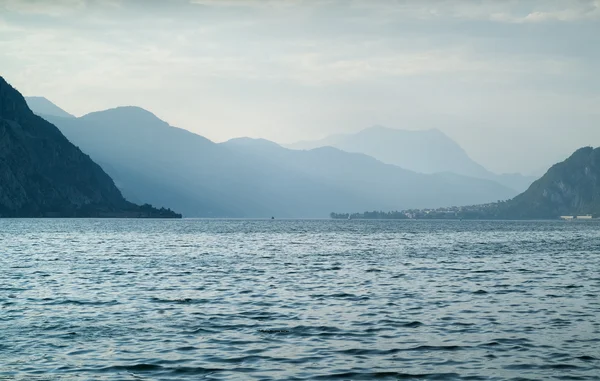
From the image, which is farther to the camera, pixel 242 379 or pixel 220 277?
pixel 220 277

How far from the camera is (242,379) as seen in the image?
97.9 ft

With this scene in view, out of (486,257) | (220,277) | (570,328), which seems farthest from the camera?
(486,257)

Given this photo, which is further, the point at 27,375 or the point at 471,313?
the point at 471,313

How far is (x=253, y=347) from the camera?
3606cm

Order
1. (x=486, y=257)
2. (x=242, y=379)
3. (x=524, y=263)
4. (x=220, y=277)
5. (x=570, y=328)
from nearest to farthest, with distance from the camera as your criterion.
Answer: (x=242, y=379), (x=570, y=328), (x=220, y=277), (x=524, y=263), (x=486, y=257)

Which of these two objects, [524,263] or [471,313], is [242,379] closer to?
[471,313]

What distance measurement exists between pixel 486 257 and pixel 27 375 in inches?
3347

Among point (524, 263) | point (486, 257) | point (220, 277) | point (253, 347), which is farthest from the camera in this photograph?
point (486, 257)

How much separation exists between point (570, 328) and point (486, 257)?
65.9 meters


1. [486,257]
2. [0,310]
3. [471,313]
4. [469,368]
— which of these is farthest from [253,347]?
[486,257]

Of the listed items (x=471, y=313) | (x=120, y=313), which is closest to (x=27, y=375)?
(x=120, y=313)

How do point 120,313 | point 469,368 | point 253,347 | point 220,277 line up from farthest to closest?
1. point 220,277
2. point 120,313
3. point 253,347
4. point 469,368

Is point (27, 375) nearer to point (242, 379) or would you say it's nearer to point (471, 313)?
point (242, 379)

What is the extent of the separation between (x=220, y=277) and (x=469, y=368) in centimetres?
4207
